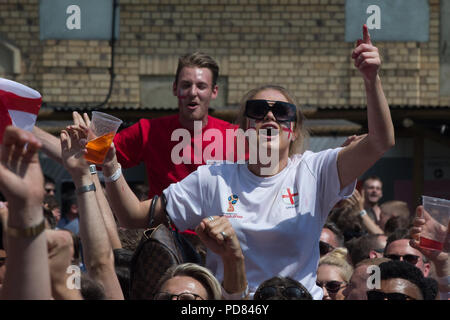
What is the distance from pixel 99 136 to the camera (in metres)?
3.78

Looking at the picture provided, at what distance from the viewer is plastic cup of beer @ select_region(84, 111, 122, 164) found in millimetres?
3764

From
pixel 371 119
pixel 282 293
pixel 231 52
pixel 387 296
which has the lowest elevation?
pixel 387 296

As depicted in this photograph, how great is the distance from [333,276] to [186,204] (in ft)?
5.21

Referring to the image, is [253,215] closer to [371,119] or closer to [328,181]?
[328,181]

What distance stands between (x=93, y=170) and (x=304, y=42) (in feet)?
38.6

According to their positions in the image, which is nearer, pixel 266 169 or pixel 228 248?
pixel 228 248

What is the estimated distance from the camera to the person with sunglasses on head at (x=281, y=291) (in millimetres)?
3188

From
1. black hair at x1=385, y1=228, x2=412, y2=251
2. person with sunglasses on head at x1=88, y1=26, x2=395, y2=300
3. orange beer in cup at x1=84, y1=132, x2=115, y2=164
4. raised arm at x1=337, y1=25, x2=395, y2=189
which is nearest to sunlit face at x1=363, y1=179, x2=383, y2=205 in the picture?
black hair at x1=385, y1=228, x2=412, y2=251

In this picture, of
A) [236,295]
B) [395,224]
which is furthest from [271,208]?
[395,224]

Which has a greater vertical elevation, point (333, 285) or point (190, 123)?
point (190, 123)

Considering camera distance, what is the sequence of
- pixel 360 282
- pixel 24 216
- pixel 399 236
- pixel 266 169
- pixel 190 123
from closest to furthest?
pixel 24 216
pixel 266 169
pixel 360 282
pixel 190 123
pixel 399 236

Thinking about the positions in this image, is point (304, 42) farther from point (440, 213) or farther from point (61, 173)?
point (440, 213)

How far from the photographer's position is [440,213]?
3.73m

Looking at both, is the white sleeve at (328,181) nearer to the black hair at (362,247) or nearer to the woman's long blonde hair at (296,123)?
the woman's long blonde hair at (296,123)
